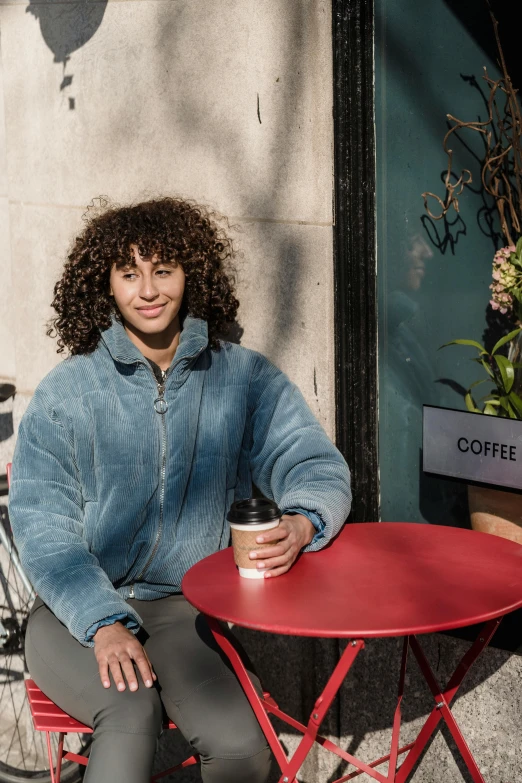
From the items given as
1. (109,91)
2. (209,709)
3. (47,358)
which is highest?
(109,91)

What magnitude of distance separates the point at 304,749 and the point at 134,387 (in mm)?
1120

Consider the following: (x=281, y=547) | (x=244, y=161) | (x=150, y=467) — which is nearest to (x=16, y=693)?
(x=150, y=467)

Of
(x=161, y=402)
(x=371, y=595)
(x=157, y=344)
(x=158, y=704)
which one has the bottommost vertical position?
(x=158, y=704)

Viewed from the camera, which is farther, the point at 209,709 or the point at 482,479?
the point at 482,479

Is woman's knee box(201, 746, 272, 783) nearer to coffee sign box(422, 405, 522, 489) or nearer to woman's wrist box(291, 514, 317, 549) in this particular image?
woman's wrist box(291, 514, 317, 549)

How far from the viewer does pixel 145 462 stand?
3.06 m

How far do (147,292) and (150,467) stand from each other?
0.49m

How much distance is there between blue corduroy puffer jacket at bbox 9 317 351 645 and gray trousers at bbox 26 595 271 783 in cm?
20

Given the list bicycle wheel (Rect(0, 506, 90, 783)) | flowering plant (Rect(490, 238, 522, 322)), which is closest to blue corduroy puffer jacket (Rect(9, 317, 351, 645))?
flowering plant (Rect(490, 238, 522, 322))

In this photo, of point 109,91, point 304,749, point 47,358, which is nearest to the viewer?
point 304,749

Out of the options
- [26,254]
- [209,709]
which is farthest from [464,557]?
[26,254]

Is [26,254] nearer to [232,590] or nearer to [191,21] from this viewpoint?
[191,21]

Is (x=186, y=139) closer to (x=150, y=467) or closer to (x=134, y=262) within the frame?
(x=134, y=262)

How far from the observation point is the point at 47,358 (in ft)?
13.6
